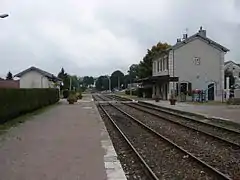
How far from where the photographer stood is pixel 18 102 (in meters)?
24.6

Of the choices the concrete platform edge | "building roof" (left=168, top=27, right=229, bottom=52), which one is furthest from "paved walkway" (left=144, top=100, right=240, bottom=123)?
"building roof" (left=168, top=27, right=229, bottom=52)

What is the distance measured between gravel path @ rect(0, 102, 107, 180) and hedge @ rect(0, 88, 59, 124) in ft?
12.8

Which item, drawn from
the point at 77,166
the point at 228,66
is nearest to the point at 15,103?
the point at 77,166

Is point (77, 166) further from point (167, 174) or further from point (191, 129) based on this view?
point (191, 129)

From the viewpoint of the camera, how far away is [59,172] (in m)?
8.54

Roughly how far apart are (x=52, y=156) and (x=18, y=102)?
14586 millimetres

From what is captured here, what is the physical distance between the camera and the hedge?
20.4m

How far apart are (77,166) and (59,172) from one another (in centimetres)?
80

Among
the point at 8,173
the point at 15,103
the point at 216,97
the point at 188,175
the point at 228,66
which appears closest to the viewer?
the point at 8,173

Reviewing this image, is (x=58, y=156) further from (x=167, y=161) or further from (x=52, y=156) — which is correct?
(x=167, y=161)

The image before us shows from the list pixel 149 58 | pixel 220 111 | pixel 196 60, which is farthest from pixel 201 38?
pixel 149 58

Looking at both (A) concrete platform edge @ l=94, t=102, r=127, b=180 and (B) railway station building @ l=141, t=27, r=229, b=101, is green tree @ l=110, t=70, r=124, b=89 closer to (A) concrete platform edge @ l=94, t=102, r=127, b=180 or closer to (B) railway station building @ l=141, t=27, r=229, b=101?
(B) railway station building @ l=141, t=27, r=229, b=101

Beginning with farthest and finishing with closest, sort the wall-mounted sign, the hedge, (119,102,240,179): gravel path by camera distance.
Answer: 1. the wall-mounted sign
2. the hedge
3. (119,102,240,179): gravel path

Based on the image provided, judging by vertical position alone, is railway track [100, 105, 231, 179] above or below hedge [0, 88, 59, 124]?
below
